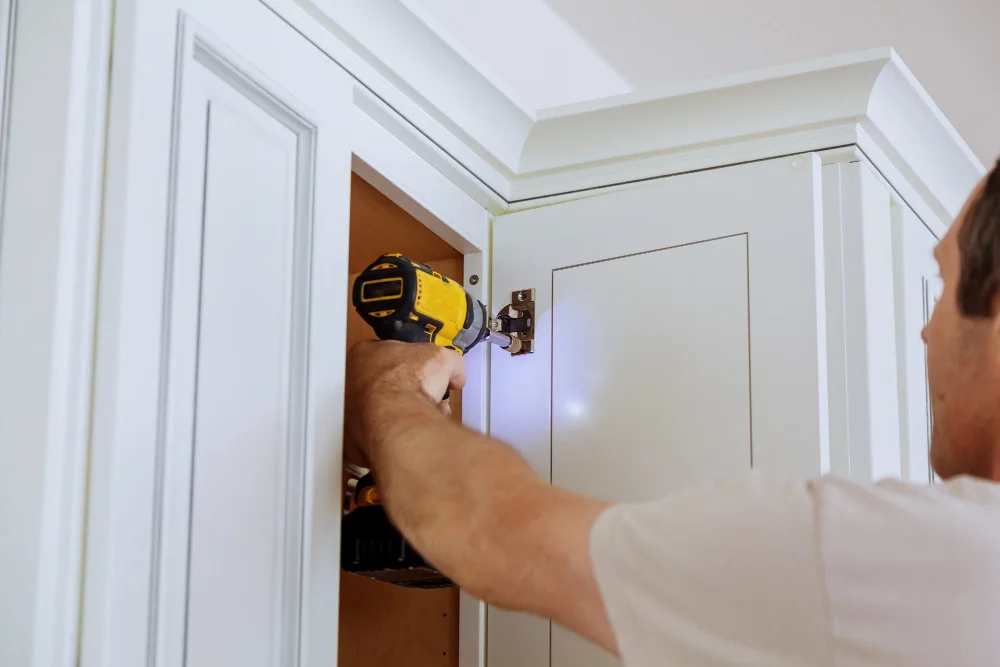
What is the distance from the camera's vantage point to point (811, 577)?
810mm

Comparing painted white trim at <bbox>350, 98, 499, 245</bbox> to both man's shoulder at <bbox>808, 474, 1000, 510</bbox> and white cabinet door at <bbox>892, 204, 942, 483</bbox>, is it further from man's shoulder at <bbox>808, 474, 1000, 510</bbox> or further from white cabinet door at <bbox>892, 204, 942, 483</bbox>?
man's shoulder at <bbox>808, 474, 1000, 510</bbox>

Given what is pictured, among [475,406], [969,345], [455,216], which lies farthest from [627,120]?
[969,345]

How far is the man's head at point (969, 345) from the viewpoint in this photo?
97 centimetres

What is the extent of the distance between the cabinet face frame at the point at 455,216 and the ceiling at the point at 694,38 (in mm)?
516

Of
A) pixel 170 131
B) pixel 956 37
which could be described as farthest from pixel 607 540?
pixel 956 37

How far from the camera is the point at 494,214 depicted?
163 cm

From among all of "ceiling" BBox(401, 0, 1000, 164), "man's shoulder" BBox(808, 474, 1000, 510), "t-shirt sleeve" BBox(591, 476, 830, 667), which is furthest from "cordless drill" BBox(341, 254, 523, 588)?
"ceiling" BBox(401, 0, 1000, 164)

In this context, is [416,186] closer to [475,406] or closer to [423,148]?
[423,148]

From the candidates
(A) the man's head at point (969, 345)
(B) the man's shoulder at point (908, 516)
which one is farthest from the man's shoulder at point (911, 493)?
(A) the man's head at point (969, 345)

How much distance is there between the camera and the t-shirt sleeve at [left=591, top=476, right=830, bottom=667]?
814 millimetres

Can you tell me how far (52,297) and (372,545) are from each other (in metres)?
0.44

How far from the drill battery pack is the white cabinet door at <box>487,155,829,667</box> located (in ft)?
1.14

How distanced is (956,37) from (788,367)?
103 cm

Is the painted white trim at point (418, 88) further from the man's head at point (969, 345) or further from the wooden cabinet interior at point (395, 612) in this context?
the man's head at point (969, 345)
